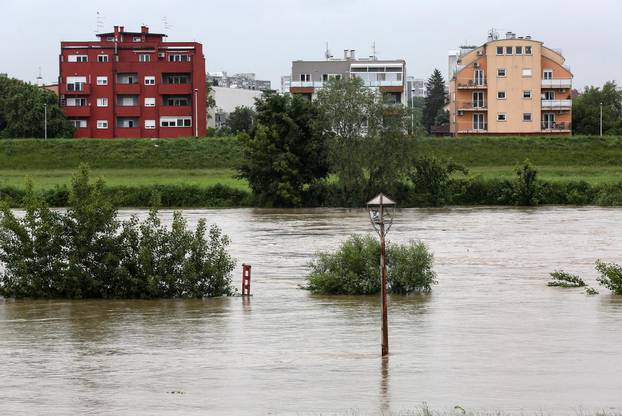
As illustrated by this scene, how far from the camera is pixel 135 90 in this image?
4843 inches

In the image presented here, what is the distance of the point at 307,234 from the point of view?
181 feet

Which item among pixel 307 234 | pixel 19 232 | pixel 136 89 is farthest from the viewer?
pixel 136 89

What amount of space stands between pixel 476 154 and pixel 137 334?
78.2 m

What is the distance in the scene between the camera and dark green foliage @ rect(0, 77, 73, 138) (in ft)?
395

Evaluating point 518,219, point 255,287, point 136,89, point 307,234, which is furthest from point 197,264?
point 136,89

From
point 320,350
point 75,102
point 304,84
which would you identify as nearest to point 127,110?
point 75,102

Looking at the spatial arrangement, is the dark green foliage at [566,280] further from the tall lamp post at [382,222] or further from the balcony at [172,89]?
the balcony at [172,89]

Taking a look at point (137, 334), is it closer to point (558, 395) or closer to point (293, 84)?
point (558, 395)

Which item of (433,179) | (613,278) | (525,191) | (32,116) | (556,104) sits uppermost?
(556,104)

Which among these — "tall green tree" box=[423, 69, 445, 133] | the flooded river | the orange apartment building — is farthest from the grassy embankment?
"tall green tree" box=[423, 69, 445, 133]

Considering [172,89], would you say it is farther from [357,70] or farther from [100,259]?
[100,259]

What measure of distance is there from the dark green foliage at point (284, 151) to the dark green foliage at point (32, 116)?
45168 millimetres

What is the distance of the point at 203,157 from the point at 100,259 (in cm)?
6884

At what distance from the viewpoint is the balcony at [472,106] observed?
120688 millimetres
